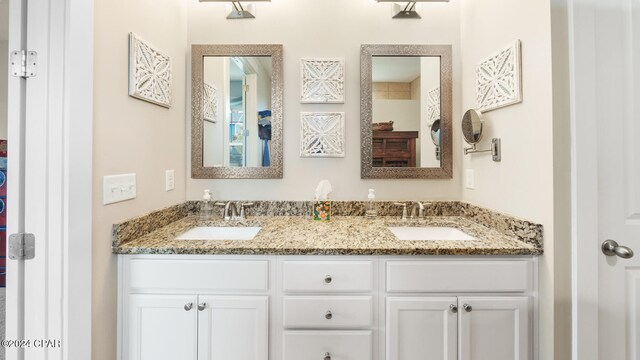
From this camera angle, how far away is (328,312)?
126cm

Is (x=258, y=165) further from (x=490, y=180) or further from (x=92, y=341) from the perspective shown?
(x=490, y=180)

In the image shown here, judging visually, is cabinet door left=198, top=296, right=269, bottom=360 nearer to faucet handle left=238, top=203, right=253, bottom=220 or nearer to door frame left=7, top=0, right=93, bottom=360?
door frame left=7, top=0, right=93, bottom=360

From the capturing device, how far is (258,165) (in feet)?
6.31

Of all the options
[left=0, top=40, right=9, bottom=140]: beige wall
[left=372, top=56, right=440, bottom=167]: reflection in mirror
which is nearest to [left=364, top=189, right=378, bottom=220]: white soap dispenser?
[left=372, top=56, right=440, bottom=167]: reflection in mirror

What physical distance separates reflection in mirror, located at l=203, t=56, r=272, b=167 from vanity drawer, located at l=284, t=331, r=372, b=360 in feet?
3.45

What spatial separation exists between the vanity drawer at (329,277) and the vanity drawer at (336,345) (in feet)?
0.58

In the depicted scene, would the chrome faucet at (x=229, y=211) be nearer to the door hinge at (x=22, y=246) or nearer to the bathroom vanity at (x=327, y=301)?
the bathroom vanity at (x=327, y=301)

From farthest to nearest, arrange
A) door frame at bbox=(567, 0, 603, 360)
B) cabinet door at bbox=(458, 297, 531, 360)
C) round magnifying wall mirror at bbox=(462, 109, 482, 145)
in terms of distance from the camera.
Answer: round magnifying wall mirror at bbox=(462, 109, 482, 145)
cabinet door at bbox=(458, 297, 531, 360)
door frame at bbox=(567, 0, 603, 360)

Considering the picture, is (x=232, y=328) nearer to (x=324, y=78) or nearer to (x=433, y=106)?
(x=324, y=78)

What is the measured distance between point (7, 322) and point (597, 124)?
2217mm

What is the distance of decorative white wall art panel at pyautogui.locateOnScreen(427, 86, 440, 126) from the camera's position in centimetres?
189

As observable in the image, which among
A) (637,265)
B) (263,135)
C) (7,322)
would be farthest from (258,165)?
(637,265)

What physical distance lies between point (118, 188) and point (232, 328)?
0.75 meters

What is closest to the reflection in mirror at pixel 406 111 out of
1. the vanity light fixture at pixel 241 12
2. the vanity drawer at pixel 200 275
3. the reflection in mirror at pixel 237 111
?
the reflection in mirror at pixel 237 111
